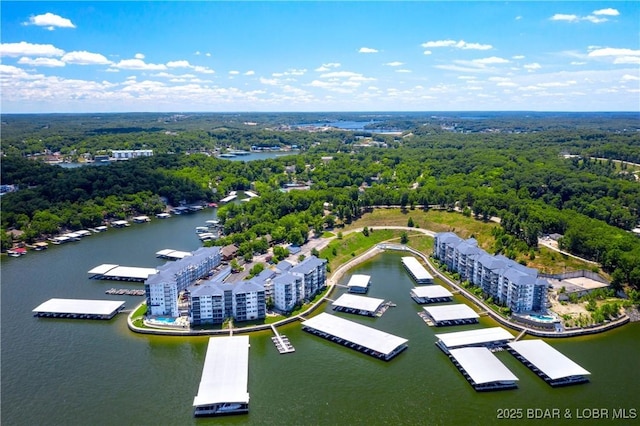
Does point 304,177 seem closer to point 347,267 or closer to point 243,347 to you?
point 347,267

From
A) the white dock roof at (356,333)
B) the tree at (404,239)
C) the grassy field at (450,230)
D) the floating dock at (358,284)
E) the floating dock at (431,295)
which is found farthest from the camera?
the tree at (404,239)

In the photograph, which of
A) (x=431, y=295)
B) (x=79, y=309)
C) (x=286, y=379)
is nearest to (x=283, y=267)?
(x=431, y=295)

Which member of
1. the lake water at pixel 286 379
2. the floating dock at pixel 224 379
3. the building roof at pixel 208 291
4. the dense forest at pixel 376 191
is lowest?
the lake water at pixel 286 379

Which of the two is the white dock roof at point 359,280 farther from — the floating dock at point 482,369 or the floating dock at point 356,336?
the floating dock at point 482,369

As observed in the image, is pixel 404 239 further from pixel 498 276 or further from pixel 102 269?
pixel 102 269

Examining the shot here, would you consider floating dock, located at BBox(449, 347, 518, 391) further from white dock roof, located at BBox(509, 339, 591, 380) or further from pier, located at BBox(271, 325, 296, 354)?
pier, located at BBox(271, 325, 296, 354)

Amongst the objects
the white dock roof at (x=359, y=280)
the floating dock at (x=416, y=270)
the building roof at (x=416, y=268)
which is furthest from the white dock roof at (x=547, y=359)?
the white dock roof at (x=359, y=280)
